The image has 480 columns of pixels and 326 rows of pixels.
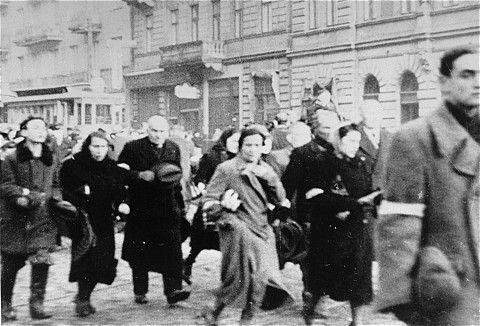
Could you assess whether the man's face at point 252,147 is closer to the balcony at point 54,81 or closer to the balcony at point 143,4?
the balcony at point 54,81

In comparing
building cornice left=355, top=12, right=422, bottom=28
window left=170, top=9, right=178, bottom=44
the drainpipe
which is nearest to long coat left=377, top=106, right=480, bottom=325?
the drainpipe

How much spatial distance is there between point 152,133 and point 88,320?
5.53 ft

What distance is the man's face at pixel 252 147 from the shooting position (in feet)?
16.4

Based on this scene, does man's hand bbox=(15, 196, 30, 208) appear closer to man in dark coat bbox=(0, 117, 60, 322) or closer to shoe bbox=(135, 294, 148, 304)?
man in dark coat bbox=(0, 117, 60, 322)

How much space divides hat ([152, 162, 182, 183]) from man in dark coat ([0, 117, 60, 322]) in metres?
0.88

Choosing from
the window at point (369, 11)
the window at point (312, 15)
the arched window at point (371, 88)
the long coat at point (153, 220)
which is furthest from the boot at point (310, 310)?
the window at point (369, 11)

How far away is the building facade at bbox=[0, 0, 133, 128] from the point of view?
905cm

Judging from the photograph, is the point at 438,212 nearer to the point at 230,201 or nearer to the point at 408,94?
the point at 230,201

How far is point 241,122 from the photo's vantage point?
33.8ft

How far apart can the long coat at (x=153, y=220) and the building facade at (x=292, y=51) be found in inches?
108

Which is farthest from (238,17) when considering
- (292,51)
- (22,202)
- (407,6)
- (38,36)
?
(22,202)

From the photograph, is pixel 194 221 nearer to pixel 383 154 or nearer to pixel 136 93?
pixel 383 154

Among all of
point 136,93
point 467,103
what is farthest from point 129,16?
point 467,103

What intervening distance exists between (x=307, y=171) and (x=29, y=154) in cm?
222
